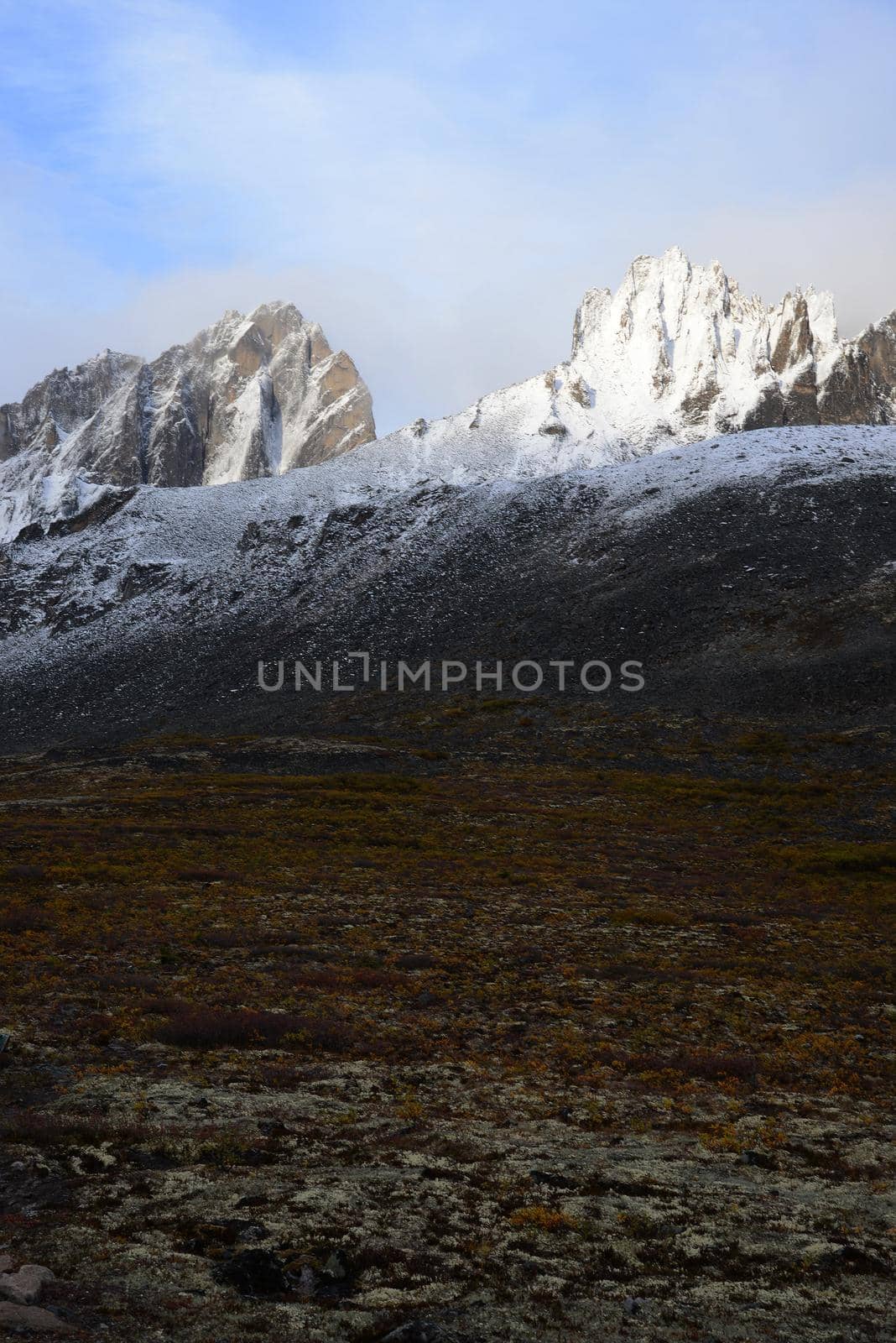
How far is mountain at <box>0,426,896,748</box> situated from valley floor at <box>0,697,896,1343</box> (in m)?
41.8

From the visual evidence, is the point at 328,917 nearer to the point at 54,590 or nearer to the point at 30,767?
the point at 30,767

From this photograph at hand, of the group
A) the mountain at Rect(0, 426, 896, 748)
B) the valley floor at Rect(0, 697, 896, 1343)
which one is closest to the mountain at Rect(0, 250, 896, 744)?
the mountain at Rect(0, 426, 896, 748)

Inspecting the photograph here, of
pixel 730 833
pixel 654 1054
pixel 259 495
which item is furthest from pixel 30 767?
pixel 259 495

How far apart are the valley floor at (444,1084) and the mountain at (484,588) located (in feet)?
137

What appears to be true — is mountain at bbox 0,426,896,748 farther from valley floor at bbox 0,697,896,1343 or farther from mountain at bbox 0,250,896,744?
valley floor at bbox 0,697,896,1343

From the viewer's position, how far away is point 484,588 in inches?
4181

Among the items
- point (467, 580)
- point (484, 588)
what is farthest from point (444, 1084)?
point (467, 580)

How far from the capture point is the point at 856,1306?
909cm

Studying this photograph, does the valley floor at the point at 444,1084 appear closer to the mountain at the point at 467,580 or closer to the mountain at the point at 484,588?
the mountain at the point at 484,588

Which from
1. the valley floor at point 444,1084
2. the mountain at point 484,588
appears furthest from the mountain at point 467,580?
the valley floor at point 444,1084

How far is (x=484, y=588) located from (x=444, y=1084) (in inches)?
3611

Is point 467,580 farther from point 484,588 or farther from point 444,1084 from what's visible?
point 444,1084

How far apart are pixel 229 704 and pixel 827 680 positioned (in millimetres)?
47995

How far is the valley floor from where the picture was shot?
9219mm
